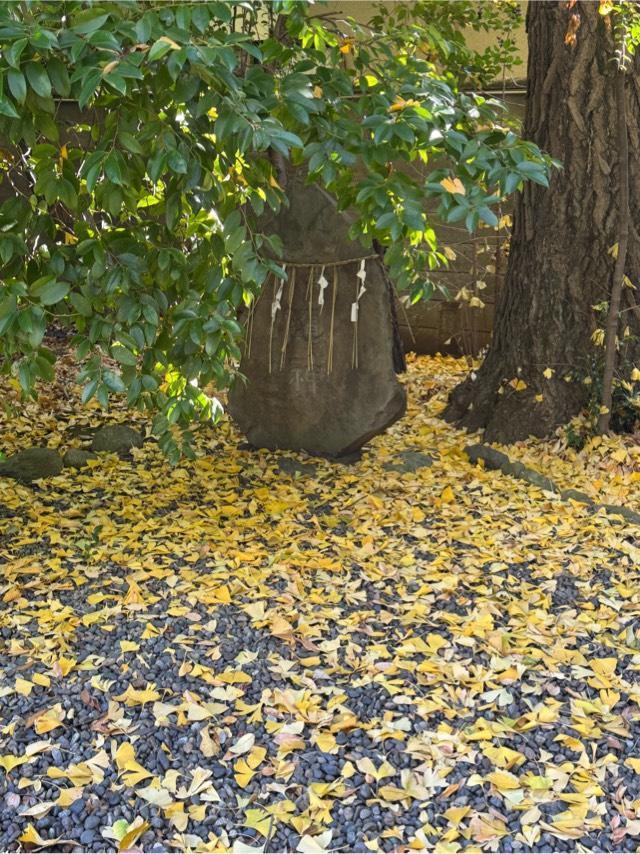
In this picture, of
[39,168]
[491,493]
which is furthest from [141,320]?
[491,493]

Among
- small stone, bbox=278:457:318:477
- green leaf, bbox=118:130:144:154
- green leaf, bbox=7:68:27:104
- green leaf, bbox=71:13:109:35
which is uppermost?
green leaf, bbox=71:13:109:35

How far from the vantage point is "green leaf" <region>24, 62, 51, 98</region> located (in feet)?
6.70

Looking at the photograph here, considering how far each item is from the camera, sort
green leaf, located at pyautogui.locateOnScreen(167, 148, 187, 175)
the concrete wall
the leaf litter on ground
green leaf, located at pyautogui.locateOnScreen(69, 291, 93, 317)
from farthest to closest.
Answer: the concrete wall → green leaf, located at pyautogui.locateOnScreen(69, 291, 93, 317) → green leaf, located at pyautogui.locateOnScreen(167, 148, 187, 175) → the leaf litter on ground

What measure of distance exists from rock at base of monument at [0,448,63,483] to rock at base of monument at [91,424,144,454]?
1.14 feet

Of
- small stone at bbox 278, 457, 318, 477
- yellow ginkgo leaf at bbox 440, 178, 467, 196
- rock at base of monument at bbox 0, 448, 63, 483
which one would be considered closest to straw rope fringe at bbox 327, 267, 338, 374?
small stone at bbox 278, 457, 318, 477

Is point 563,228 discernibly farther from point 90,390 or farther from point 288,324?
point 90,390

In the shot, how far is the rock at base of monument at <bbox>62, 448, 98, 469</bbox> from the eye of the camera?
4547 mm

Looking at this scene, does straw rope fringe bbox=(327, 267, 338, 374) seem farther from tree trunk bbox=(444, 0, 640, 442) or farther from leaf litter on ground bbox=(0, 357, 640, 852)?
tree trunk bbox=(444, 0, 640, 442)

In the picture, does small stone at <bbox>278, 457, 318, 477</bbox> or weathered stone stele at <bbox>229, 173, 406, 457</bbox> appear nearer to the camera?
weathered stone stele at <bbox>229, 173, 406, 457</bbox>

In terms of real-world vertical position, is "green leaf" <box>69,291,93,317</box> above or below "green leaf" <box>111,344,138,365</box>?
above

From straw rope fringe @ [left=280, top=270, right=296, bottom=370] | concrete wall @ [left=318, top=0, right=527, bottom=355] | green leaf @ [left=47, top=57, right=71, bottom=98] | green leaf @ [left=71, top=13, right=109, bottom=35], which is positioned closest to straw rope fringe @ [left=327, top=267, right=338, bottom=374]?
straw rope fringe @ [left=280, top=270, right=296, bottom=370]

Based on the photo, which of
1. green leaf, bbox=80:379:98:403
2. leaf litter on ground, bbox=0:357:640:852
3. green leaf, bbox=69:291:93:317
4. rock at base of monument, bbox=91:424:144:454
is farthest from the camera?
rock at base of monument, bbox=91:424:144:454

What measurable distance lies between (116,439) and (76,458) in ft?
0.93

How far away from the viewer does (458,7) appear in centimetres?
572
